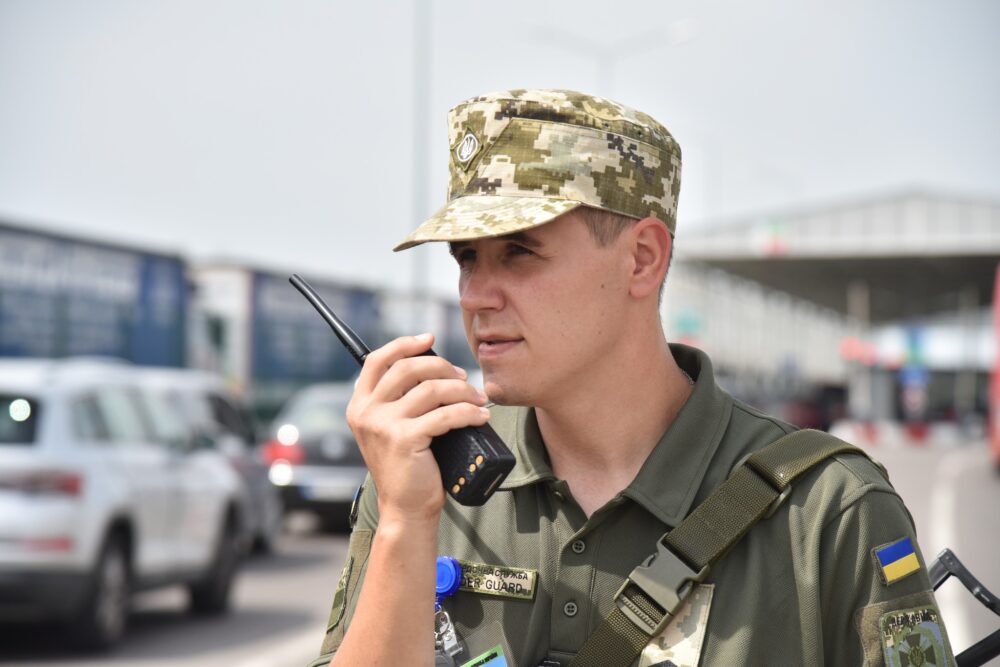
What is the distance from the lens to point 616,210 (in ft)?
7.44

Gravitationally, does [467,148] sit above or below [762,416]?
above

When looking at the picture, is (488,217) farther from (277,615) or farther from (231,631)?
→ (277,615)

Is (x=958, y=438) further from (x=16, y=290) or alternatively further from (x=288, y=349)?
(x=16, y=290)

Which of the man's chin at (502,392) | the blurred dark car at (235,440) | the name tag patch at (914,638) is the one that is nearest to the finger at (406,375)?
the man's chin at (502,392)

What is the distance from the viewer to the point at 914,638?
2133 mm

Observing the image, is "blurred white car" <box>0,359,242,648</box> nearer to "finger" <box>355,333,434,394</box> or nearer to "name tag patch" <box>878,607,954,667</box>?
"finger" <box>355,333,434,394</box>

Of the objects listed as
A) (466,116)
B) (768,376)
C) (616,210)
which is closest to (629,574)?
(616,210)

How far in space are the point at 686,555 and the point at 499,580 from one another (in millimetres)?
320

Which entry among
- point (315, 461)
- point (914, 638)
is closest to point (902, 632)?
point (914, 638)

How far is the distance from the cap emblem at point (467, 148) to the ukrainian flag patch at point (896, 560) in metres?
0.89

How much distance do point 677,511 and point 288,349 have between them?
2787cm

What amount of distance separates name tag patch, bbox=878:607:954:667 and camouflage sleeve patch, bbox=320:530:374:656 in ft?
2.77

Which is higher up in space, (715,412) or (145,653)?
(715,412)

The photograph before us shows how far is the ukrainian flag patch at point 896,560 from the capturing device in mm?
2119
